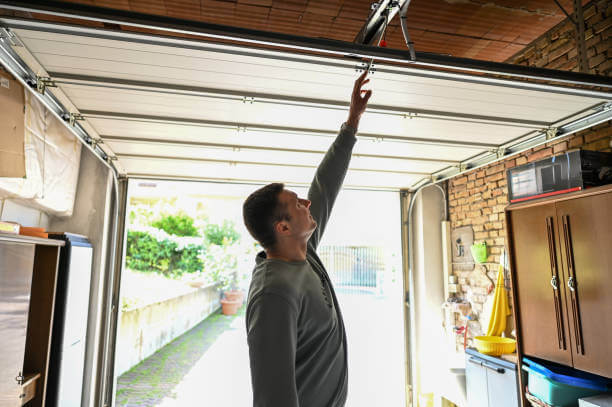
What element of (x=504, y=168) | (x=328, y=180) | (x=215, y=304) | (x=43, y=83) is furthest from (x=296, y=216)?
(x=215, y=304)

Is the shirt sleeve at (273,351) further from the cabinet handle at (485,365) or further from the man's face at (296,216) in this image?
the cabinet handle at (485,365)

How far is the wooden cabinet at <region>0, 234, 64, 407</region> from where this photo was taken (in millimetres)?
2506

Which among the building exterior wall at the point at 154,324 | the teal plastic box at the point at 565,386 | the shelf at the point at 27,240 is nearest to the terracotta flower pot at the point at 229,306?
the building exterior wall at the point at 154,324

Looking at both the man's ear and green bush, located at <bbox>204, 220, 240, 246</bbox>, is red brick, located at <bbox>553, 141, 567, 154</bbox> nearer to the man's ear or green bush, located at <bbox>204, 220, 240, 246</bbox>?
the man's ear

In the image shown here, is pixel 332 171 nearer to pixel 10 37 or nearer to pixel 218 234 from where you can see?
pixel 10 37

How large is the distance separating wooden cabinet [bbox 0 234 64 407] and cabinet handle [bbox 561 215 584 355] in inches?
154

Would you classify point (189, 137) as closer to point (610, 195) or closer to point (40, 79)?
point (40, 79)

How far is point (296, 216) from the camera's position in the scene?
63.0 inches

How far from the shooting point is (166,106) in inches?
115

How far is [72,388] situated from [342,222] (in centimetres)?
753

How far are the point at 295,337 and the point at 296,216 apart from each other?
52 centimetres

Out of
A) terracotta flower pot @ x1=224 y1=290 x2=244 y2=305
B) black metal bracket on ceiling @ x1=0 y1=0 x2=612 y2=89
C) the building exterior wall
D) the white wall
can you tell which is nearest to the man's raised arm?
black metal bracket on ceiling @ x1=0 y1=0 x2=612 y2=89

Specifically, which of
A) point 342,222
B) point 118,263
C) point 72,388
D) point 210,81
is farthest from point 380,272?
point 210,81

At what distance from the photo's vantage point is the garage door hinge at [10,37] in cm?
190
